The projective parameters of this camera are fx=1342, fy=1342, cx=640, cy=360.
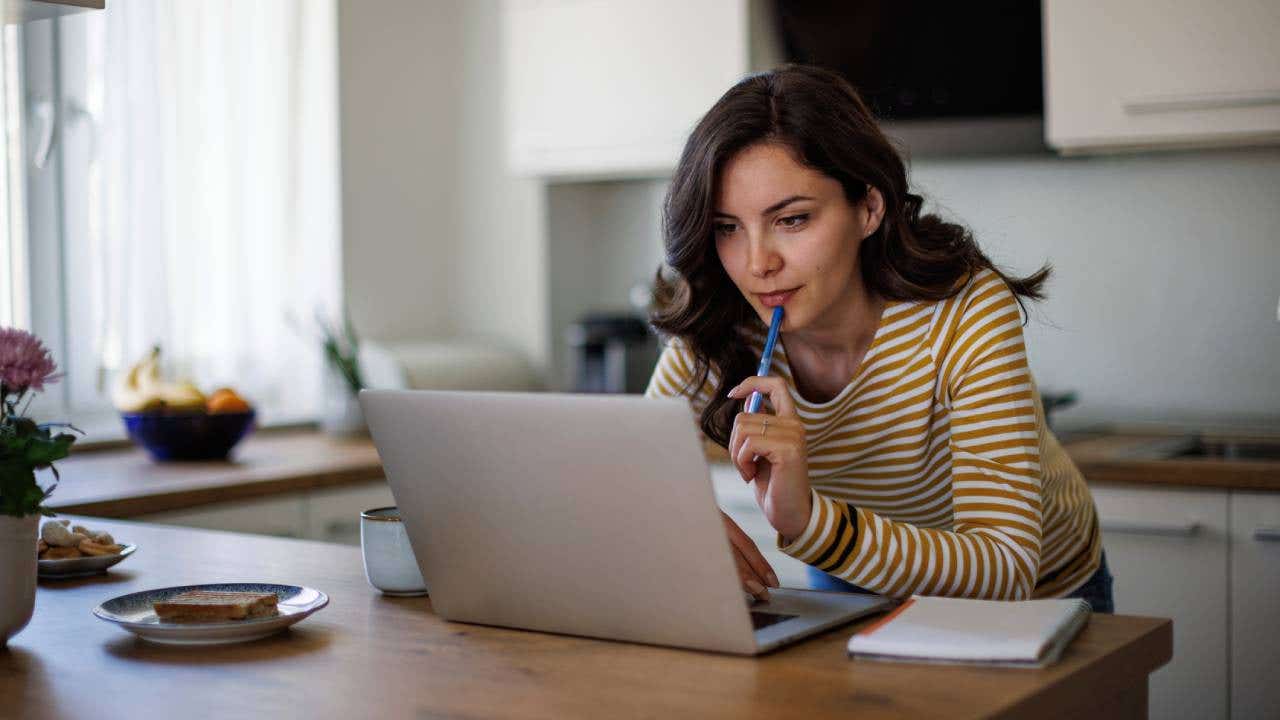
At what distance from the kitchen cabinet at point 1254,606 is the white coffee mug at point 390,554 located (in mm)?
1581

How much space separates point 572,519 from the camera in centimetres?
106

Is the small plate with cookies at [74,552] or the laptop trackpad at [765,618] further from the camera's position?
the small plate with cookies at [74,552]

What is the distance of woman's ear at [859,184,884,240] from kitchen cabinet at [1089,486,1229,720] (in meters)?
1.12

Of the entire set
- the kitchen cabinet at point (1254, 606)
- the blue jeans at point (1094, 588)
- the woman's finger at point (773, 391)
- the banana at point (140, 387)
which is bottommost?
the kitchen cabinet at point (1254, 606)

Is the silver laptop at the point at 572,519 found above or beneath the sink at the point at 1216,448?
above

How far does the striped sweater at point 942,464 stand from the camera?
127 cm

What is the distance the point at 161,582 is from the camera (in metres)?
1.39

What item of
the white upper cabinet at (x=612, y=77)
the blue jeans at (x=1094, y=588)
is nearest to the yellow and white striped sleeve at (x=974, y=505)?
the blue jeans at (x=1094, y=588)

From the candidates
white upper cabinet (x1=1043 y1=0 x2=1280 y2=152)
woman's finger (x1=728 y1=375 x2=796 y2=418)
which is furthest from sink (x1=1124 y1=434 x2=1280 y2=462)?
woman's finger (x1=728 y1=375 x2=796 y2=418)

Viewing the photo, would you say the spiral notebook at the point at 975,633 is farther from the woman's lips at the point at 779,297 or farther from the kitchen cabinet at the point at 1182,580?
the kitchen cabinet at the point at 1182,580

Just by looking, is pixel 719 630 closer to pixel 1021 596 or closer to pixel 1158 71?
pixel 1021 596

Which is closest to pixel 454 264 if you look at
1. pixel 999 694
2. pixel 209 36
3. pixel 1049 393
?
pixel 209 36

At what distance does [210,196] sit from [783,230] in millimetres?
1967

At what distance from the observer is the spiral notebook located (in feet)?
3.23
